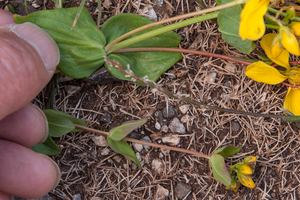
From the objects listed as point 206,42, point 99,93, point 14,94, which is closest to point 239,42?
point 206,42

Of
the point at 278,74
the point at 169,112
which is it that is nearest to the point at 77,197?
the point at 169,112

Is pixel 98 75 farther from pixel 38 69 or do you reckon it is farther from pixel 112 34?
pixel 38 69

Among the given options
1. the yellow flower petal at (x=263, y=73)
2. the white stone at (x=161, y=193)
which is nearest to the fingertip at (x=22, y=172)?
the white stone at (x=161, y=193)

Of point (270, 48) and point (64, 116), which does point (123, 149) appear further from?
point (270, 48)

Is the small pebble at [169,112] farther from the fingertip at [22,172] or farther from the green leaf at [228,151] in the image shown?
the fingertip at [22,172]

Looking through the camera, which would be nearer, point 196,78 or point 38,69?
point 38,69
